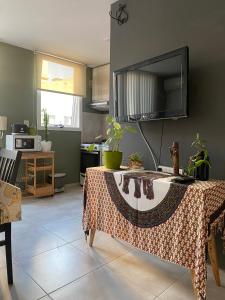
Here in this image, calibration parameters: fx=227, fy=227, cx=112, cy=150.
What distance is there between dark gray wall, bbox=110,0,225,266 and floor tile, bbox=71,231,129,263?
32.4 inches

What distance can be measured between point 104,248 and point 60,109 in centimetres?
319

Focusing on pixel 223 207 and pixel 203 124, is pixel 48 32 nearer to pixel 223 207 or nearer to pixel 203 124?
pixel 203 124

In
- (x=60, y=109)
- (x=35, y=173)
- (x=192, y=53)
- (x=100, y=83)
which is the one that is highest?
(x=100, y=83)

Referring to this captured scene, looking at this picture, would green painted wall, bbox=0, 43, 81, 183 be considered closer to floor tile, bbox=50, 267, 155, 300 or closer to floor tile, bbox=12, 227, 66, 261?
floor tile, bbox=12, 227, 66, 261

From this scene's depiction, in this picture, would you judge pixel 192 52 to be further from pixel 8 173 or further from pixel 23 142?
pixel 23 142

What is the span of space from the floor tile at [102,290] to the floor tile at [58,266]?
72mm

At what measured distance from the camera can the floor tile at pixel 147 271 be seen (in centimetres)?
159

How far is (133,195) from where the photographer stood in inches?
68.8

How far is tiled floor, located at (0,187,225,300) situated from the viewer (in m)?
1.49

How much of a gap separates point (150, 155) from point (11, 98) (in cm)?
281

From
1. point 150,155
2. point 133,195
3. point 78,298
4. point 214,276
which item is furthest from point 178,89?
point 78,298

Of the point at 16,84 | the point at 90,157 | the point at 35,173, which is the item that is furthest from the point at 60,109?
the point at 35,173

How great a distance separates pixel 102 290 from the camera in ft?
4.99

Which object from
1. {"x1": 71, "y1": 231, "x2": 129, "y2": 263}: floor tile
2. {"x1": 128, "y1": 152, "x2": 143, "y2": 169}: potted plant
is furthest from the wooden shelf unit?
{"x1": 128, "y1": 152, "x2": 143, "y2": 169}: potted plant
